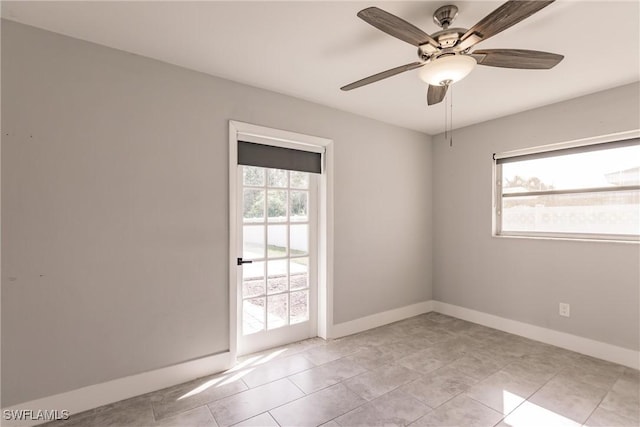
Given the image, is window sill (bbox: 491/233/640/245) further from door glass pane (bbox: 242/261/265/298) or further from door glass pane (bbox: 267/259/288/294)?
door glass pane (bbox: 242/261/265/298)

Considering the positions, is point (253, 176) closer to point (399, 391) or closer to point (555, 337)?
point (399, 391)

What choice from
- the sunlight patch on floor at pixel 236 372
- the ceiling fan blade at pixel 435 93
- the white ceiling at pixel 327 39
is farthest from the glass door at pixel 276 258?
the ceiling fan blade at pixel 435 93

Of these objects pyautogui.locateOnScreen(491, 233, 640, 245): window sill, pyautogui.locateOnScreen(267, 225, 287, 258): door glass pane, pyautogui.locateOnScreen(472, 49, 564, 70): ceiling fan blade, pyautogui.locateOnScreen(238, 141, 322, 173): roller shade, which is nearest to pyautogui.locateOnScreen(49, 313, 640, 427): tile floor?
pyautogui.locateOnScreen(267, 225, 287, 258): door glass pane

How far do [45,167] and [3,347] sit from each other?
3.63 ft

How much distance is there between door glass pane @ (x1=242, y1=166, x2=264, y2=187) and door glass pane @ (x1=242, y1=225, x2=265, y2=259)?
414 millimetres

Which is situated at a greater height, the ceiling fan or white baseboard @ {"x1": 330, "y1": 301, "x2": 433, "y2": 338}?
the ceiling fan

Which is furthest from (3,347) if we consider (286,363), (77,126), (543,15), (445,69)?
(543,15)

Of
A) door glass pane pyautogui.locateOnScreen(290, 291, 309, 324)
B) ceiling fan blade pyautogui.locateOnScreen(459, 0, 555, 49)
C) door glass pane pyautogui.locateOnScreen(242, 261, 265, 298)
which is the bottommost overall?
door glass pane pyautogui.locateOnScreen(290, 291, 309, 324)

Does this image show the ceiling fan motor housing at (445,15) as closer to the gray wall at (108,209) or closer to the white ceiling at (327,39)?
the white ceiling at (327,39)

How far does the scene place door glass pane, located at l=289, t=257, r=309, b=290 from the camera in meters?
3.12

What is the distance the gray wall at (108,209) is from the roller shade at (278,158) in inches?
8.1

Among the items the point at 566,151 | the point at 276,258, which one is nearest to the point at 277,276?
the point at 276,258

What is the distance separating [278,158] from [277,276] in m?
1.17

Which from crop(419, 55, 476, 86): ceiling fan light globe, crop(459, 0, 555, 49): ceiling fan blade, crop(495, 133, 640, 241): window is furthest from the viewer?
crop(495, 133, 640, 241): window
